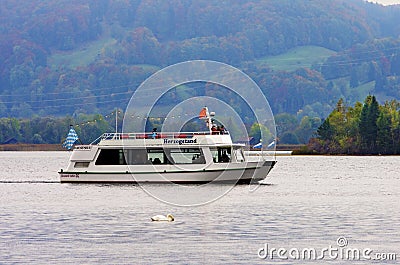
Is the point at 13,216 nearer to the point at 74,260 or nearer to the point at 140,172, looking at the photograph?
the point at 74,260

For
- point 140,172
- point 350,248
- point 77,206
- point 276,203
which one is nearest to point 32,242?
point 350,248

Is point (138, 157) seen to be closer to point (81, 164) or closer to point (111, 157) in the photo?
point (111, 157)

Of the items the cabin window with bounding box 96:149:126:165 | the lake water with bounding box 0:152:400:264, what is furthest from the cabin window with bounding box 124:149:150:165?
the lake water with bounding box 0:152:400:264

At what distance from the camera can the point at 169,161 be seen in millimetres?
77750

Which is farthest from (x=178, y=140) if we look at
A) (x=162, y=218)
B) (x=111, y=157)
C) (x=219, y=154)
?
(x=162, y=218)

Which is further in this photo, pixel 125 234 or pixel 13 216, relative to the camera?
pixel 13 216

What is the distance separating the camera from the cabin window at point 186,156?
76438mm

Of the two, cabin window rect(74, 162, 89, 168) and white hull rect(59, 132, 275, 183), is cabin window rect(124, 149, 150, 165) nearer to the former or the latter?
white hull rect(59, 132, 275, 183)

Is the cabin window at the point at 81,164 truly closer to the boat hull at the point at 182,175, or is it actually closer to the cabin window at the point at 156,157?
the boat hull at the point at 182,175

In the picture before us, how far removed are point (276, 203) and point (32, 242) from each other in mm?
24474

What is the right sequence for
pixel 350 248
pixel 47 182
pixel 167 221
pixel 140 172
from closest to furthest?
pixel 350 248, pixel 167 221, pixel 140 172, pixel 47 182

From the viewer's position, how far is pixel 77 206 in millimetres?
61406
